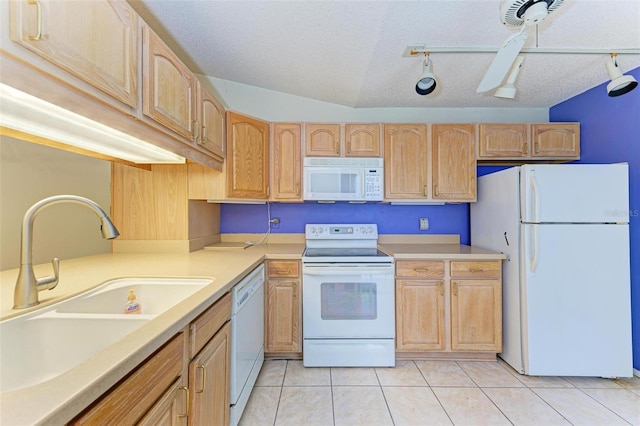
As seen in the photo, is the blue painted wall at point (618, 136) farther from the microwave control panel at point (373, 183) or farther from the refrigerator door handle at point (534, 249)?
the microwave control panel at point (373, 183)

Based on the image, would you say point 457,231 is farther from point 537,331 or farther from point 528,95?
point 528,95

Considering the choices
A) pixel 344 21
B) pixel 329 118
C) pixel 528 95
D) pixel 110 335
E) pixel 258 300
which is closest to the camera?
pixel 110 335

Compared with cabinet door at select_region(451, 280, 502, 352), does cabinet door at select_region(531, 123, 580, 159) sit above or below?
above

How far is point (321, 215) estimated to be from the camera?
2797 millimetres

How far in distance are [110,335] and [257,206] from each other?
195cm

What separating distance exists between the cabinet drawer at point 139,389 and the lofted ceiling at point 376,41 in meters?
1.76

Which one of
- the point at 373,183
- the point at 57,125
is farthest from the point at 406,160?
the point at 57,125

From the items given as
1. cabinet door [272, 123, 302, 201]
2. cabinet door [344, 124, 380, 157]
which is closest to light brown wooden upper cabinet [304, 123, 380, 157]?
cabinet door [344, 124, 380, 157]

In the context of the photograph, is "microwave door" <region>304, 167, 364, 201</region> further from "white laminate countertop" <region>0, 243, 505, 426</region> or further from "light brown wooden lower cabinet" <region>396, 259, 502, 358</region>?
"light brown wooden lower cabinet" <region>396, 259, 502, 358</region>

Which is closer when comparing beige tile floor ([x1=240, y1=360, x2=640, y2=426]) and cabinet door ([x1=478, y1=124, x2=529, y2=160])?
beige tile floor ([x1=240, y1=360, x2=640, y2=426])

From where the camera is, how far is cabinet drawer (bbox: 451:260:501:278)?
2189 millimetres

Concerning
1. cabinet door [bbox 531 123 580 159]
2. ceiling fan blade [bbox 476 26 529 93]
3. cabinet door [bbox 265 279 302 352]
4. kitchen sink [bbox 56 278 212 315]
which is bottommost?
cabinet door [bbox 265 279 302 352]

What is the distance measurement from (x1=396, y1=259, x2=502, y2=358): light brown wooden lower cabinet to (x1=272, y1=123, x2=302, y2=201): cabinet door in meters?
1.14

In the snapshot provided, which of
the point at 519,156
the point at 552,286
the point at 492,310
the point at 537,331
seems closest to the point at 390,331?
the point at 492,310
